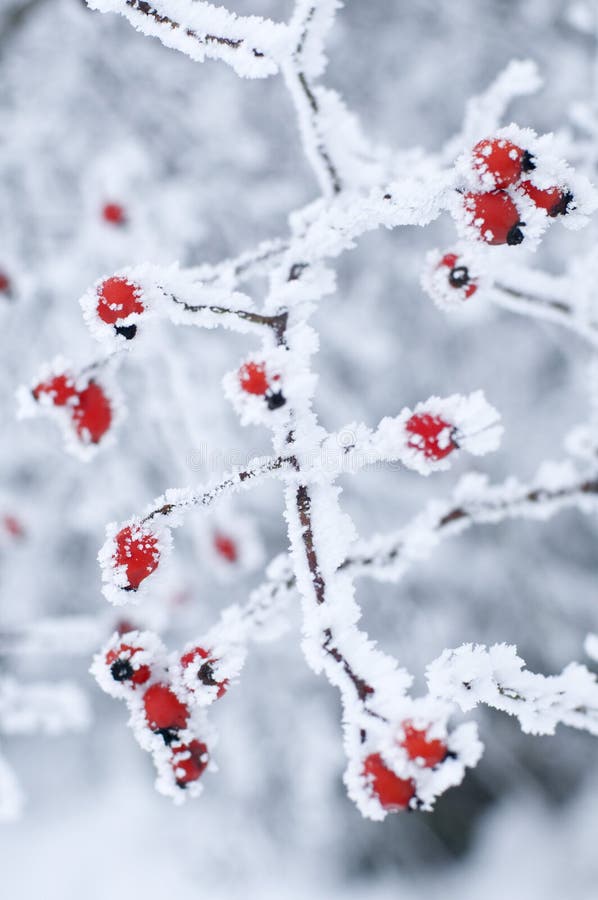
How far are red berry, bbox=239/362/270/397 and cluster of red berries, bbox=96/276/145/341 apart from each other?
8.3 inches

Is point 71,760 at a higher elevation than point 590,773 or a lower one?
higher

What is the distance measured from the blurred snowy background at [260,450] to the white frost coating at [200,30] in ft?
3.94

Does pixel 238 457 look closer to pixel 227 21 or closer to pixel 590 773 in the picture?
pixel 227 21

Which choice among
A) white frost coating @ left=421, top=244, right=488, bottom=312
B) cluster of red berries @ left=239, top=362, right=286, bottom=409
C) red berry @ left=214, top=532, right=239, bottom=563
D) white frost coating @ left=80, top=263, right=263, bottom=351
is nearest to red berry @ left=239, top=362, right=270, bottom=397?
cluster of red berries @ left=239, top=362, right=286, bottom=409

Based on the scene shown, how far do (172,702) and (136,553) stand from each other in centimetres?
28

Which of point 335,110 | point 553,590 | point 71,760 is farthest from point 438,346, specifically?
point 71,760

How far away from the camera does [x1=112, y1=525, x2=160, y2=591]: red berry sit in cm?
118

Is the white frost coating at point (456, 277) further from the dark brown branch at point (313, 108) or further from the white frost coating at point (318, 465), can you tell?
the dark brown branch at point (313, 108)

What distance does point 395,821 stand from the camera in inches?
183

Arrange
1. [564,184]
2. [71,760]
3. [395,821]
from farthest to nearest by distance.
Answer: [71,760]
[395,821]
[564,184]

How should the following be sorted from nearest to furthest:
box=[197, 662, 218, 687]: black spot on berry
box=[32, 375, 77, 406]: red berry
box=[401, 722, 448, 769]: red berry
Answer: box=[401, 722, 448, 769]: red berry
box=[197, 662, 218, 687]: black spot on berry
box=[32, 375, 77, 406]: red berry

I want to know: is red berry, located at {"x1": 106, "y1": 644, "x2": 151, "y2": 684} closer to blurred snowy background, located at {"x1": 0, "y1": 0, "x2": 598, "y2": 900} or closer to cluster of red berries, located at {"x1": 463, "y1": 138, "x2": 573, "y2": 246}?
cluster of red berries, located at {"x1": 463, "y1": 138, "x2": 573, "y2": 246}

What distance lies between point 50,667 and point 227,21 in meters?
4.65

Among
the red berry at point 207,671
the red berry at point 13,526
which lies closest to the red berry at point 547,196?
the red berry at point 207,671
